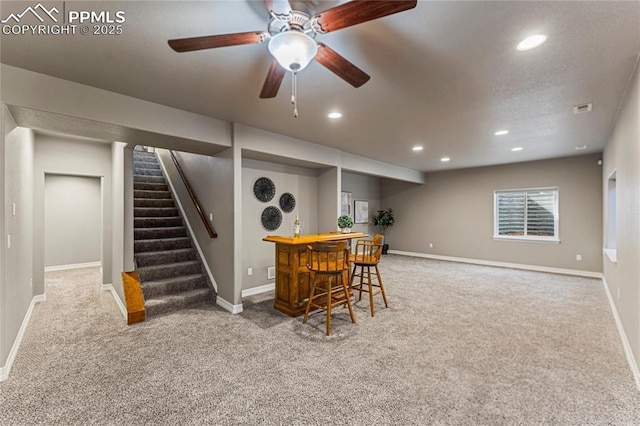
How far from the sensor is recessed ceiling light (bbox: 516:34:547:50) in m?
1.85

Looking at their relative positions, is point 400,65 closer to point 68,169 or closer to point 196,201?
point 196,201

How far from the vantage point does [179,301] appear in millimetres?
3719

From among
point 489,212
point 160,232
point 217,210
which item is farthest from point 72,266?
point 489,212

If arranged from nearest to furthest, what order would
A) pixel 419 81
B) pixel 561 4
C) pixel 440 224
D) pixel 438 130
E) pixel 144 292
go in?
pixel 561 4
pixel 419 81
pixel 144 292
pixel 438 130
pixel 440 224

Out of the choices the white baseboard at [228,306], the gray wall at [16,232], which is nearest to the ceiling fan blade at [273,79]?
the gray wall at [16,232]

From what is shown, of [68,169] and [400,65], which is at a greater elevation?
[400,65]

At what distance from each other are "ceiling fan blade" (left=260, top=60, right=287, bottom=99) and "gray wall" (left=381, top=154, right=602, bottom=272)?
654 centimetres

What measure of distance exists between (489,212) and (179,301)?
697cm

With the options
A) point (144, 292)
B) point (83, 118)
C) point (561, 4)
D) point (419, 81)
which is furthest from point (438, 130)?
point (144, 292)

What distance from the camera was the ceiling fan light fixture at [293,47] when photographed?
1468mm

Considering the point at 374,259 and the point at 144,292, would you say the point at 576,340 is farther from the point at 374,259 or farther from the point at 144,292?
the point at 144,292

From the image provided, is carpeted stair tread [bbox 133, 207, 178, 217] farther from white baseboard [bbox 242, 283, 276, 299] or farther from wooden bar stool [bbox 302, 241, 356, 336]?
wooden bar stool [bbox 302, 241, 356, 336]

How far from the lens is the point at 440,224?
7609mm

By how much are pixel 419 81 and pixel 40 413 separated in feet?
12.4
